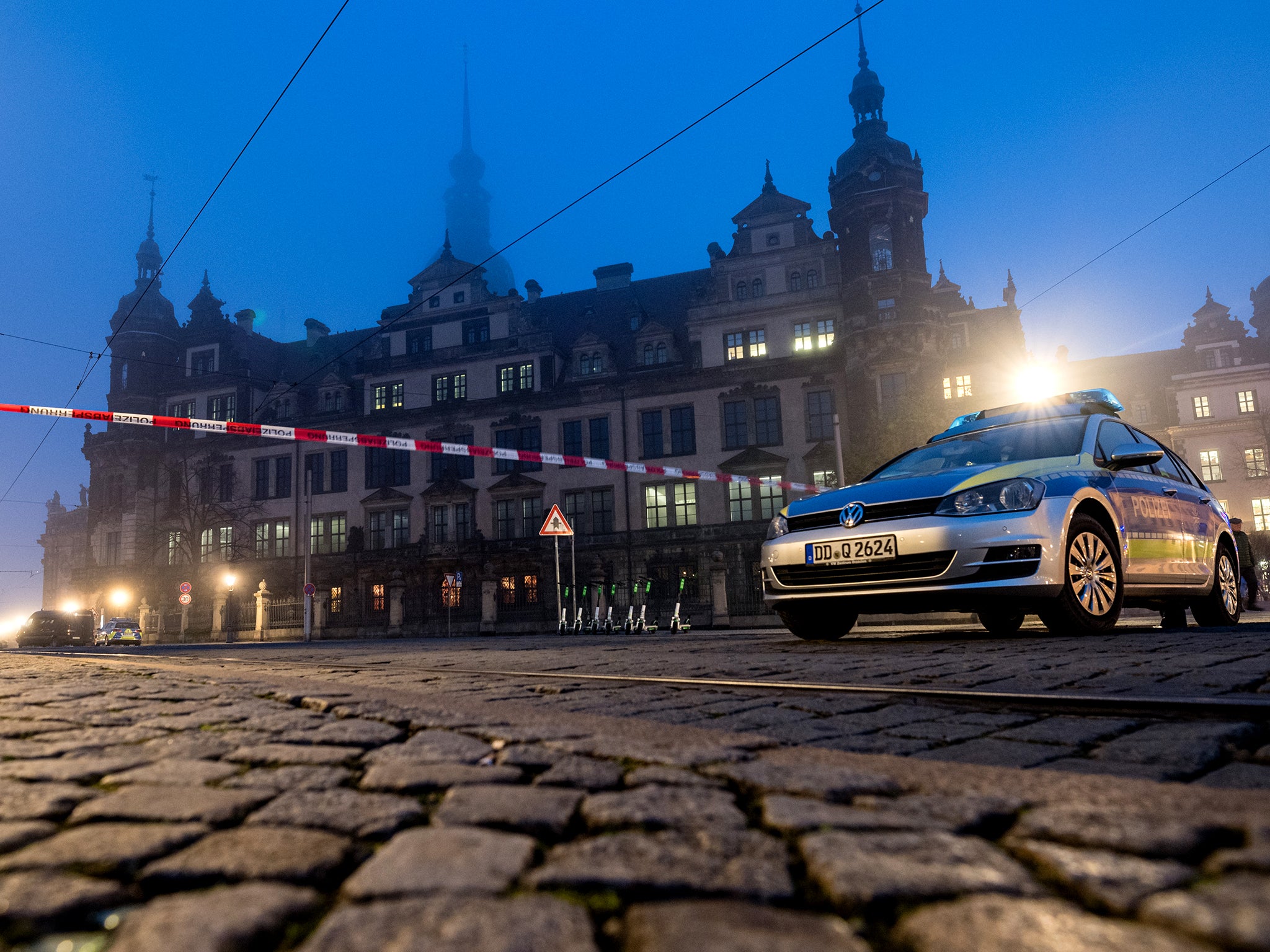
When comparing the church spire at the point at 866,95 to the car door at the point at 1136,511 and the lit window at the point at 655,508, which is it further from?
the car door at the point at 1136,511

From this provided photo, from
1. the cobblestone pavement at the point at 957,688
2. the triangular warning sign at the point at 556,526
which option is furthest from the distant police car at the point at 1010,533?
the triangular warning sign at the point at 556,526

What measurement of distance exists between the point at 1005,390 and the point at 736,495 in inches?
453

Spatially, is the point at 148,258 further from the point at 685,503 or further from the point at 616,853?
the point at 616,853

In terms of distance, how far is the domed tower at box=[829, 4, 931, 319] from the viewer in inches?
1359

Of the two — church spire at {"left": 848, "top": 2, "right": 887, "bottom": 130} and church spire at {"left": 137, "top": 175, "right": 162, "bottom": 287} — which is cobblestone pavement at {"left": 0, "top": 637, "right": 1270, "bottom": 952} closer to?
church spire at {"left": 848, "top": 2, "right": 887, "bottom": 130}

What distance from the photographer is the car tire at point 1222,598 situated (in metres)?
8.75

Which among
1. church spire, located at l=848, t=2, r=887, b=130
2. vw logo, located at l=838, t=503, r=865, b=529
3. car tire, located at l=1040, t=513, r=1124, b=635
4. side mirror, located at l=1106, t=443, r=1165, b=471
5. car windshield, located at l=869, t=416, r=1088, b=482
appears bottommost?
car tire, located at l=1040, t=513, r=1124, b=635

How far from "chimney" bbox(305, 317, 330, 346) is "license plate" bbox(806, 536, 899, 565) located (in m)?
50.4

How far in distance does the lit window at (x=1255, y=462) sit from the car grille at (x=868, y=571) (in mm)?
51678

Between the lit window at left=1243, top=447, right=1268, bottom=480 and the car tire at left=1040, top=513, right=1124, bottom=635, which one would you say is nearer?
the car tire at left=1040, top=513, right=1124, bottom=635

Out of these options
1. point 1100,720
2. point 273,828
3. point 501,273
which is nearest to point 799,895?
point 273,828

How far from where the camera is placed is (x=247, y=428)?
19.6 m

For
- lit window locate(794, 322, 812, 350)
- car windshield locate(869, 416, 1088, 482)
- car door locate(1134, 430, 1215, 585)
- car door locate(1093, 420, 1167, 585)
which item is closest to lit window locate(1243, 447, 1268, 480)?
lit window locate(794, 322, 812, 350)

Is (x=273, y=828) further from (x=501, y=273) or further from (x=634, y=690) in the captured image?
(x=501, y=273)
